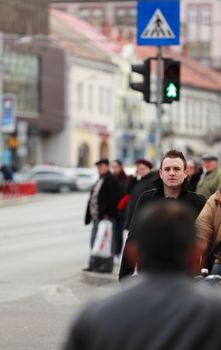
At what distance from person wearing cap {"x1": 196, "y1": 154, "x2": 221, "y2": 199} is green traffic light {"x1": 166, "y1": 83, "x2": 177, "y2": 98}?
3.15 ft

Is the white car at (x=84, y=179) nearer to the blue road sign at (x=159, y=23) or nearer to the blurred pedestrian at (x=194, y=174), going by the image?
the blurred pedestrian at (x=194, y=174)

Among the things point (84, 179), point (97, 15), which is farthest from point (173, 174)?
point (97, 15)

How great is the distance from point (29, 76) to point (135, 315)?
2880 inches

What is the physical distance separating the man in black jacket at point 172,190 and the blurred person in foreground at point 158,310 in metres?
4.55

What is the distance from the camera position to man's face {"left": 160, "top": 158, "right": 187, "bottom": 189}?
332 inches

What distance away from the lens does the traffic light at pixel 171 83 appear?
1662cm

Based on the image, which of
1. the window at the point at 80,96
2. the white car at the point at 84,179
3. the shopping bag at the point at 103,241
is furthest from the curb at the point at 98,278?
the window at the point at 80,96

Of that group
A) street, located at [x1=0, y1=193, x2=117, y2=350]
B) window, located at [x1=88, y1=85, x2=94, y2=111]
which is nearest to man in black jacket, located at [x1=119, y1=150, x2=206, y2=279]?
street, located at [x1=0, y1=193, x2=117, y2=350]

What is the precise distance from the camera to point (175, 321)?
367cm

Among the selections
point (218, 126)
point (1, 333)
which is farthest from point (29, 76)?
point (1, 333)

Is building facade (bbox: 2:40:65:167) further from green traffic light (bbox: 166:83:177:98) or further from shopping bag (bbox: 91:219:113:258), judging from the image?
green traffic light (bbox: 166:83:177:98)

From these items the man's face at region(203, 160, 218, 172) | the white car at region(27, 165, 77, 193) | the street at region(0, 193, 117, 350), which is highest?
the man's face at region(203, 160, 218, 172)

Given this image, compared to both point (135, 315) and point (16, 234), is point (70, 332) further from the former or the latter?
point (16, 234)

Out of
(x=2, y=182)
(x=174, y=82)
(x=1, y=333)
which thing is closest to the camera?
(x=1, y=333)
